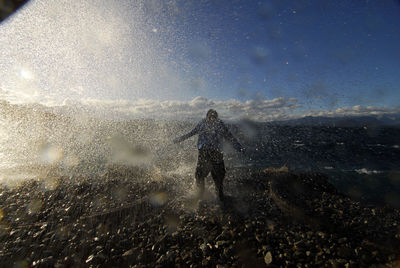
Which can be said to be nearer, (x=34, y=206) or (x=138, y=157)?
(x=34, y=206)

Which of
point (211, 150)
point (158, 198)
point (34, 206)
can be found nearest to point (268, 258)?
point (211, 150)

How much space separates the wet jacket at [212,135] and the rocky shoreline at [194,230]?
223 cm

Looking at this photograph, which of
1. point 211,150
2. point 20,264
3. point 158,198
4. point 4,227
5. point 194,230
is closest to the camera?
point 20,264

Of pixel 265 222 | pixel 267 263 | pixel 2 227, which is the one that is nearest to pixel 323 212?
pixel 265 222

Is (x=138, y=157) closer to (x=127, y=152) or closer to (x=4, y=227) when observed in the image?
(x=127, y=152)

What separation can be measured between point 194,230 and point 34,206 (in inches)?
280

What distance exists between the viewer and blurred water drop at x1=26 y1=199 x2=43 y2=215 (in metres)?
7.20

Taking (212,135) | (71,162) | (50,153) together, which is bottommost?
(71,162)

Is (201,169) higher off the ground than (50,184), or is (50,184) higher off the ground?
(201,169)

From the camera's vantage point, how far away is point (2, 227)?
6.05 meters

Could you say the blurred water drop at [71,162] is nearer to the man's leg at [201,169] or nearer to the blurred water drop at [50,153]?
the blurred water drop at [50,153]

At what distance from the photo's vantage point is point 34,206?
7637 mm

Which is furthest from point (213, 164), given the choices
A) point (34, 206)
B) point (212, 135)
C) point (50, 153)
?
point (50, 153)

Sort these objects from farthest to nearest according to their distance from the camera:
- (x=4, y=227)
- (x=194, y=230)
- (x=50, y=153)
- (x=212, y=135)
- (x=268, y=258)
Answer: (x=50, y=153)
(x=212, y=135)
(x=4, y=227)
(x=194, y=230)
(x=268, y=258)
